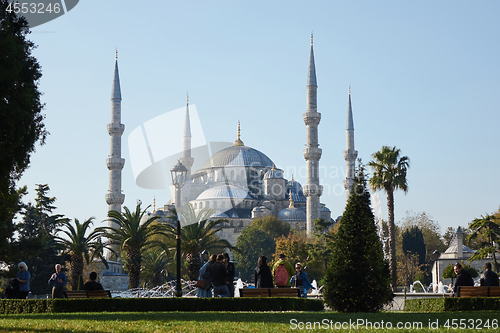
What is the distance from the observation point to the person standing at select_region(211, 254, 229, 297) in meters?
12.8

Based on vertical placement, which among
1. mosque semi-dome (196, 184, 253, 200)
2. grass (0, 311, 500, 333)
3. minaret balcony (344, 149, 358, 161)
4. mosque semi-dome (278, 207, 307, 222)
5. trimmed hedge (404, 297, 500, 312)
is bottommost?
grass (0, 311, 500, 333)

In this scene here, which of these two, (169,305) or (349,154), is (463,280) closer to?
(169,305)

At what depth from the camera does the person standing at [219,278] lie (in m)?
12.8

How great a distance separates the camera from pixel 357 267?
35.6ft

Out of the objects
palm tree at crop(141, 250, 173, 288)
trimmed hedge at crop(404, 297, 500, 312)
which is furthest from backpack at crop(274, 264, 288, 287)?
palm tree at crop(141, 250, 173, 288)

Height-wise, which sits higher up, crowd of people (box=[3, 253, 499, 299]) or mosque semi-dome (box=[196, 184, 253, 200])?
mosque semi-dome (box=[196, 184, 253, 200])

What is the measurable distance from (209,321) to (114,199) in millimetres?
45480

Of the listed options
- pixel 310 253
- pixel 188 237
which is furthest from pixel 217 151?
pixel 188 237

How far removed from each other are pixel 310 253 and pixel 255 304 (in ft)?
109

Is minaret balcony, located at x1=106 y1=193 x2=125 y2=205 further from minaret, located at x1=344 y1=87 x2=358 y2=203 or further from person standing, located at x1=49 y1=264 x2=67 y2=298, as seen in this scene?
person standing, located at x1=49 y1=264 x2=67 y2=298

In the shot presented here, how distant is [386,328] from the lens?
27.0 feet

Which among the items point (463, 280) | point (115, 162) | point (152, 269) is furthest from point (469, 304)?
point (115, 162)

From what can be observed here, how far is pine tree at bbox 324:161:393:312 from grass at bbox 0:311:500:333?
0.68 m

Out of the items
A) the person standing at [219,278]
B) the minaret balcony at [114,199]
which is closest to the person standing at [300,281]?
the person standing at [219,278]
